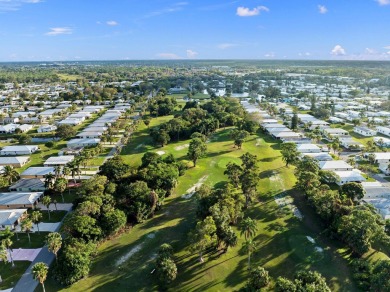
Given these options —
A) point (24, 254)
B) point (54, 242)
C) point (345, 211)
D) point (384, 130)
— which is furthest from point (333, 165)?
point (24, 254)

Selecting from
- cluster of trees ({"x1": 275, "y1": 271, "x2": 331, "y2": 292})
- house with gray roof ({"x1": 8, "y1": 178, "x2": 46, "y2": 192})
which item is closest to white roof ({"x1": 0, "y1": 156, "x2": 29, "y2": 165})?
house with gray roof ({"x1": 8, "y1": 178, "x2": 46, "y2": 192})

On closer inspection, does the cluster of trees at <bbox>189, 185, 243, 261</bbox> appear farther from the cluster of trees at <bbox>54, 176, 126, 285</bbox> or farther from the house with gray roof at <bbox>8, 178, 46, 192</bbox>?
the house with gray roof at <bbox>8, 178, 46, 192</bbox>

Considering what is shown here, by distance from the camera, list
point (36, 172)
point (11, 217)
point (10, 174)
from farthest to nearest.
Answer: point (36, 172), point (10, 174), point (11, 217)

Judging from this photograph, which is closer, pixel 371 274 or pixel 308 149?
pixel 371 274

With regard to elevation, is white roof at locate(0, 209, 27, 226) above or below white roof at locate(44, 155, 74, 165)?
below

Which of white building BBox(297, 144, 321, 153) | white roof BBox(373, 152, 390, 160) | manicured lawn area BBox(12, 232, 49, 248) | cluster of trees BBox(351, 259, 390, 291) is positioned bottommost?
manicured lawn area BBox(12, 232, 49, 248)

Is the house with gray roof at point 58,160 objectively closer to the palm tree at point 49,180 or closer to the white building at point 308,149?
the palm tree at point 49,180

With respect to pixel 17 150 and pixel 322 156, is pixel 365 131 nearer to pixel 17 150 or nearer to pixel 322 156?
pixel 322 156

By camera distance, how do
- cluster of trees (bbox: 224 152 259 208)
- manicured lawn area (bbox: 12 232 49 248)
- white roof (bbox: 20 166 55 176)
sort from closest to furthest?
manicured lawn area (bbox: 12 232 49 248)
cluster of trees (bbox: 224 152 259 208)
white roof (bbox: 20 166 55 176)

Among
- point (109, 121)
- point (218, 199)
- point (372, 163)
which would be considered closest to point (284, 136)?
point (372, 163)
